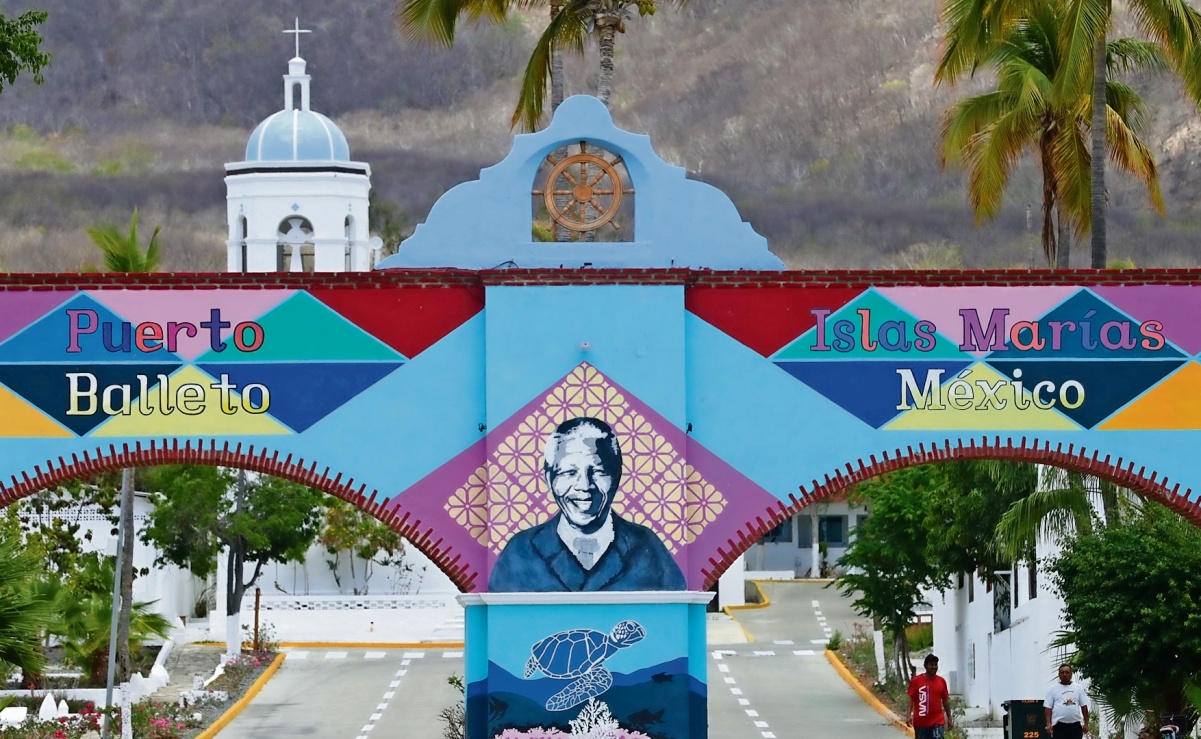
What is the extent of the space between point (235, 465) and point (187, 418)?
67cm

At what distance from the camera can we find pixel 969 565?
3628cm

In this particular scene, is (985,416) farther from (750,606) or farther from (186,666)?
(750,606)

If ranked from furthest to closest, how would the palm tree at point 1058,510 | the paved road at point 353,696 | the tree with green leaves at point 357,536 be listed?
the tree with green leaves at point 357,536 < the paved road at point 353,696 < the palm tree at point 1058,510

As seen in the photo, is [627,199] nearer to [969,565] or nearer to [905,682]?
[969,565]

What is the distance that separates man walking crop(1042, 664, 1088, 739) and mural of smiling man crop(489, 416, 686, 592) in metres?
3.82

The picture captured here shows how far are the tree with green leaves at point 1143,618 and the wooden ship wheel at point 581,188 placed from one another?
667 cm

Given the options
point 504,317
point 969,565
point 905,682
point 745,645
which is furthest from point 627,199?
point 745,645

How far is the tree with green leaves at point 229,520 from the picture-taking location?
4712 cm

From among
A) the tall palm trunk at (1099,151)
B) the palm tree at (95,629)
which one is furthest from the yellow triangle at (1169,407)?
the palm tree at (95,629)

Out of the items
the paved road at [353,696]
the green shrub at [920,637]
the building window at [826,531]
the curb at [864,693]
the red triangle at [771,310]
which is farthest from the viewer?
the building window at [826,531]

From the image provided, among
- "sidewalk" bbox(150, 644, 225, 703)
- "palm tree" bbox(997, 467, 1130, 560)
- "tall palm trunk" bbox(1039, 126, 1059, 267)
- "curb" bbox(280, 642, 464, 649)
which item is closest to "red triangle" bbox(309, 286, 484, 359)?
"palm tree" bbox(997, 467, 1130, 560)

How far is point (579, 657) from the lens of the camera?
20.7 meters

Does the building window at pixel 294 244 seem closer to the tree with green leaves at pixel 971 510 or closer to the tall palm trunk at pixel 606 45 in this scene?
the tree with green leaves at pixel 971 510

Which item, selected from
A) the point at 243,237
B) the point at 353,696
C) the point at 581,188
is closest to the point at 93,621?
the point at 353,696
